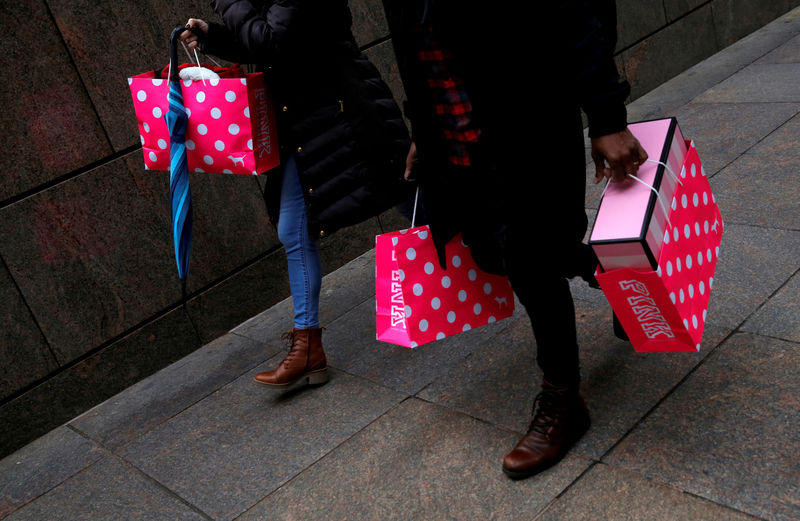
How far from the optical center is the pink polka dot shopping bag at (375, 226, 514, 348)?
9.00 feet

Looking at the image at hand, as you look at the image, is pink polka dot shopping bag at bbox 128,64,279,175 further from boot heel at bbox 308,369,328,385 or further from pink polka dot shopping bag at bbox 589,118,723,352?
pink polka dot shopping bag at bbox 589,118,723,352

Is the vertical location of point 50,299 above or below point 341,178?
below

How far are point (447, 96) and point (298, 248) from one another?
1.26 metres

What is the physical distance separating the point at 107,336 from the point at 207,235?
2.60 feet

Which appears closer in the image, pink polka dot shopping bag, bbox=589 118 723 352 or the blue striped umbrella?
pink polka dot shopping bag, bbox=589 118 723 352

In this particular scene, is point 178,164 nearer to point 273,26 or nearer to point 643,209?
point 273,26

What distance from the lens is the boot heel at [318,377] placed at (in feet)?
11.6

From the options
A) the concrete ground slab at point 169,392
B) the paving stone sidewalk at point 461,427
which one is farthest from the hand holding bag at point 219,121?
the concrete ground slab at point 169,392

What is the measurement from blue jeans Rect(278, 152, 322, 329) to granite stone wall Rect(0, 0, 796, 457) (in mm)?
1217

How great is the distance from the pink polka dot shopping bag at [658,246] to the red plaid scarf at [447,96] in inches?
18.2

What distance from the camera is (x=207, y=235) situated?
14.9ft

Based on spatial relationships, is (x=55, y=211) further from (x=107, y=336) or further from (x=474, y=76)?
(x=474, y=76)

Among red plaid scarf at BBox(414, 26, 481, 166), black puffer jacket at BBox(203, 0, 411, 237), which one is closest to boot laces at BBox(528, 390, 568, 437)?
red plaid scarf at BBox(414, 26, 481, 166)

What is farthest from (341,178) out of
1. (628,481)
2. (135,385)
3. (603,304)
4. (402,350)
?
(135,385)
